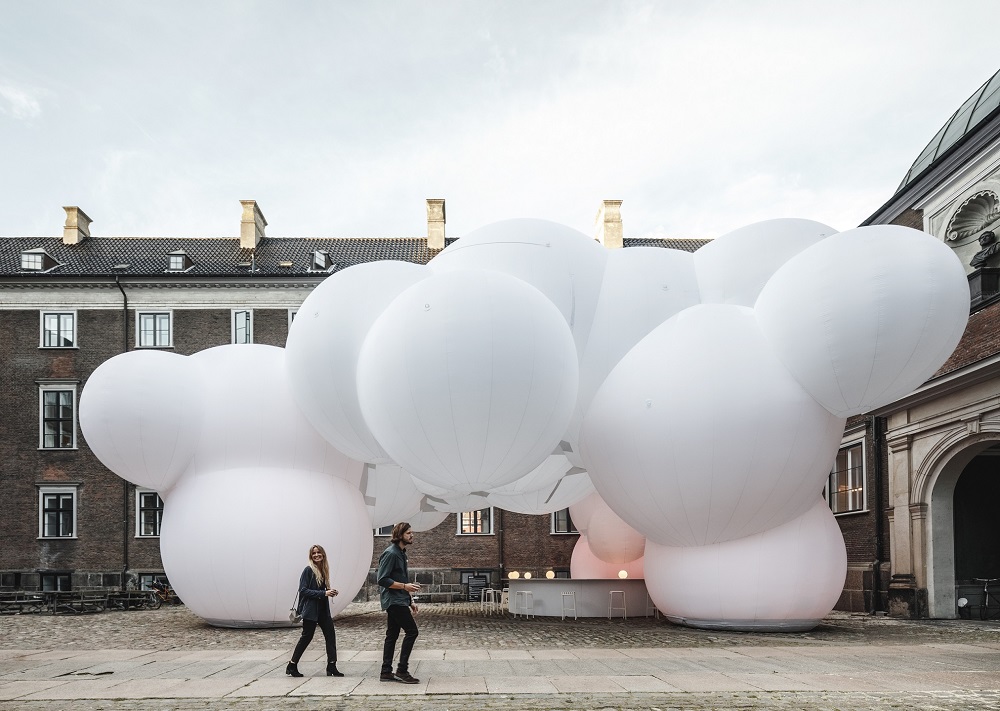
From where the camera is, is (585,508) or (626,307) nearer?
(626,307)

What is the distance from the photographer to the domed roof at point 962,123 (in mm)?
21348

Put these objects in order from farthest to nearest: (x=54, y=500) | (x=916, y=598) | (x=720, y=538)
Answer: (x=54, y=500) → (x=916, y=598) → (x=720, y=538)

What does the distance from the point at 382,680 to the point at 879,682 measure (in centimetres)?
518

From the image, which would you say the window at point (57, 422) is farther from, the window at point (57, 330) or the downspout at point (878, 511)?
the downspout at point (878, 511)

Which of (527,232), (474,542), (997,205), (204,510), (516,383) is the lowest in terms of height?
(474,542)

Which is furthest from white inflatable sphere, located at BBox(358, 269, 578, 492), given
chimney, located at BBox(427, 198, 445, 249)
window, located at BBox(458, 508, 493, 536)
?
chimney, located at BBox(427, 198, 445, 249)

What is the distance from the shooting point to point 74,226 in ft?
133

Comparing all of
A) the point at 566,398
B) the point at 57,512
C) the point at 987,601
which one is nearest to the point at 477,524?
the point at 57,512

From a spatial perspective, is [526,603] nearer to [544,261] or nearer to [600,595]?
[600,595]

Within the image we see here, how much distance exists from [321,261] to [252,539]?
22.5m

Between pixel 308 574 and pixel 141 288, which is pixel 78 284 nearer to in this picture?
pixel 141 288

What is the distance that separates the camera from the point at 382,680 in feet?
34.5

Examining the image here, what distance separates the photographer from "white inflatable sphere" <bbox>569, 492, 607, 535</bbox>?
859 inches

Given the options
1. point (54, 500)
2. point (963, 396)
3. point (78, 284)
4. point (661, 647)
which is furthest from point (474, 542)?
point (661, 647)
